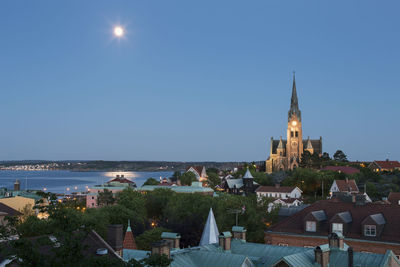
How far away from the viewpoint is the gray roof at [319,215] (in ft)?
141

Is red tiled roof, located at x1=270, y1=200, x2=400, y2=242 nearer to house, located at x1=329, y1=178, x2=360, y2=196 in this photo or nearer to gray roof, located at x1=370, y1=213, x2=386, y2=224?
gray roof, located at x1=370, y1=213, x2=386, y2=224

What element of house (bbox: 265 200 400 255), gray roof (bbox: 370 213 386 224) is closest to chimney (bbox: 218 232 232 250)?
house (bbox: 265 200 400 255)

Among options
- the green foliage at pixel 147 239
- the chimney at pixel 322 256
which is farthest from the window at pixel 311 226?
the green foliage at pixel 147 239

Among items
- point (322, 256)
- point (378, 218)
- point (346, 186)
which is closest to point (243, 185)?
point (346, 186)

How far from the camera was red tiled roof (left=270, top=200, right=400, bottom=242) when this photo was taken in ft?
130

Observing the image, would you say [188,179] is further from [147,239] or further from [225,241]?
[225,241]

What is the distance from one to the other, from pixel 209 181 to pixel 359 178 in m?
51.6

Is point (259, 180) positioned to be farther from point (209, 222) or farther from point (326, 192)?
point (209, 222)

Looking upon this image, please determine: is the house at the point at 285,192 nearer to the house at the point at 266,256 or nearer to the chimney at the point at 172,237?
the house at the point at 266,256

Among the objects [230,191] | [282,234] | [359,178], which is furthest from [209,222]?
[230,191]

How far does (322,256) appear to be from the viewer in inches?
1037

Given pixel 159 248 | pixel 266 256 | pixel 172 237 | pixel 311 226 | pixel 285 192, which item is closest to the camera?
pixel 159 248

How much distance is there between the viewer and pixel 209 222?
4338 centimetres

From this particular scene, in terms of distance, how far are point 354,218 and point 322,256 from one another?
17.7 metres
